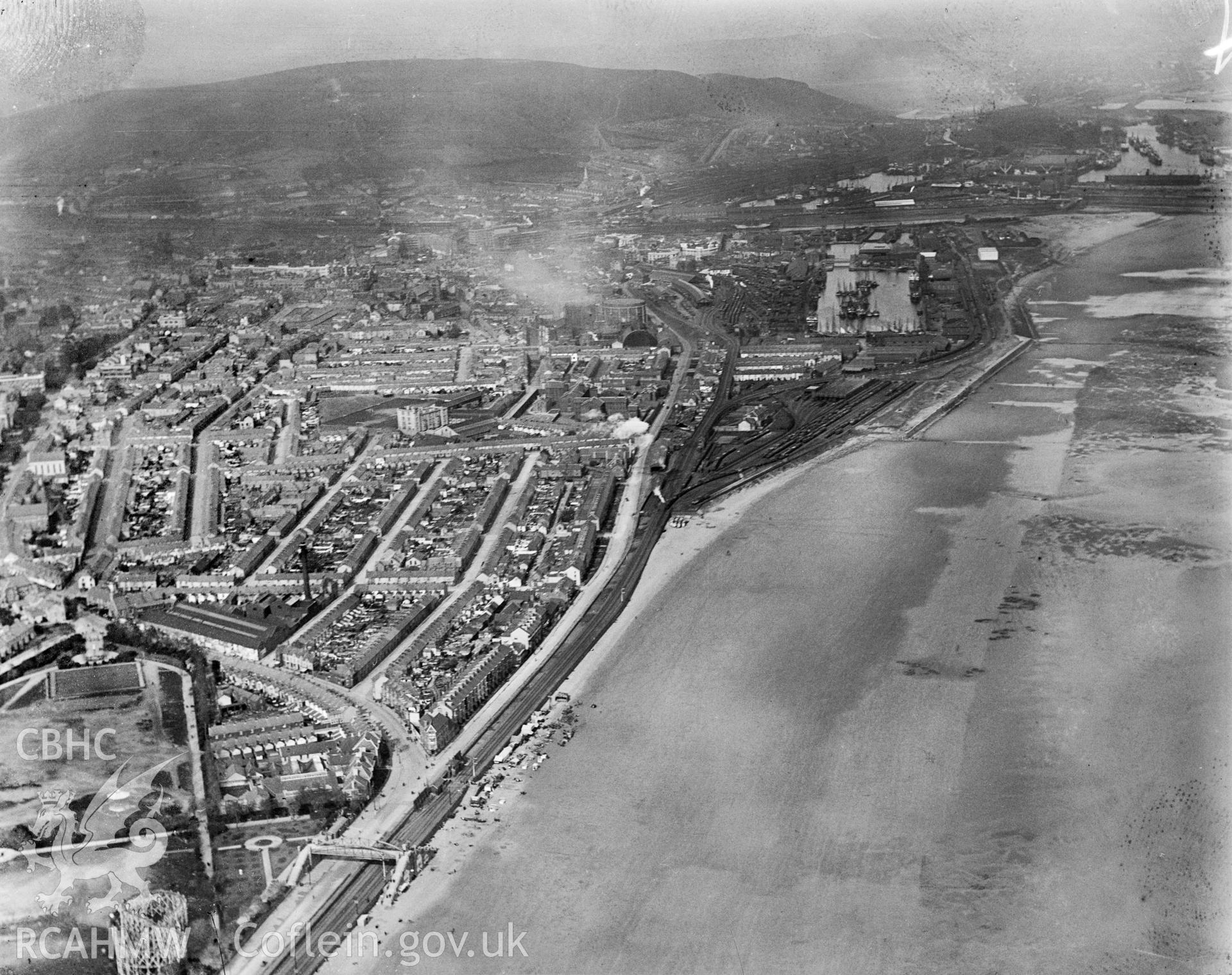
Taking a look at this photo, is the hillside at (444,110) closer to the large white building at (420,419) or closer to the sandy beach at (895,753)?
Result: the large white building at (420,419)

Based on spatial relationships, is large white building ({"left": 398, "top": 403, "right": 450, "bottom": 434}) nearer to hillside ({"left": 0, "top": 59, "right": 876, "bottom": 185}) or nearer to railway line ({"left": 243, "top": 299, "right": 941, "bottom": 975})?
railway line ({"left": 243, "top": 299, "right": 941, "bottom": 975})

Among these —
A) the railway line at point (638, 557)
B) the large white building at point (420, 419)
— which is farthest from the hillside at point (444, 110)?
the large white building at point (420, 419)

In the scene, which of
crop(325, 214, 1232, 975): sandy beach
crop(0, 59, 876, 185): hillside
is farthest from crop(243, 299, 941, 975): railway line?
crop(0, 59, 876, 185): hillside

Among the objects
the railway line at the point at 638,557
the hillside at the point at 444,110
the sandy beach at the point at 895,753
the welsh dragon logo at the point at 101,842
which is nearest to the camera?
the sandy beach at the point at 895,753

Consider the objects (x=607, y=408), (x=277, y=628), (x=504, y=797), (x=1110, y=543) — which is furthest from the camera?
(x=607, y=408)

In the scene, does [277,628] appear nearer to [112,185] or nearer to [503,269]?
[503,269]

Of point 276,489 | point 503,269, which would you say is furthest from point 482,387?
point 503,269
